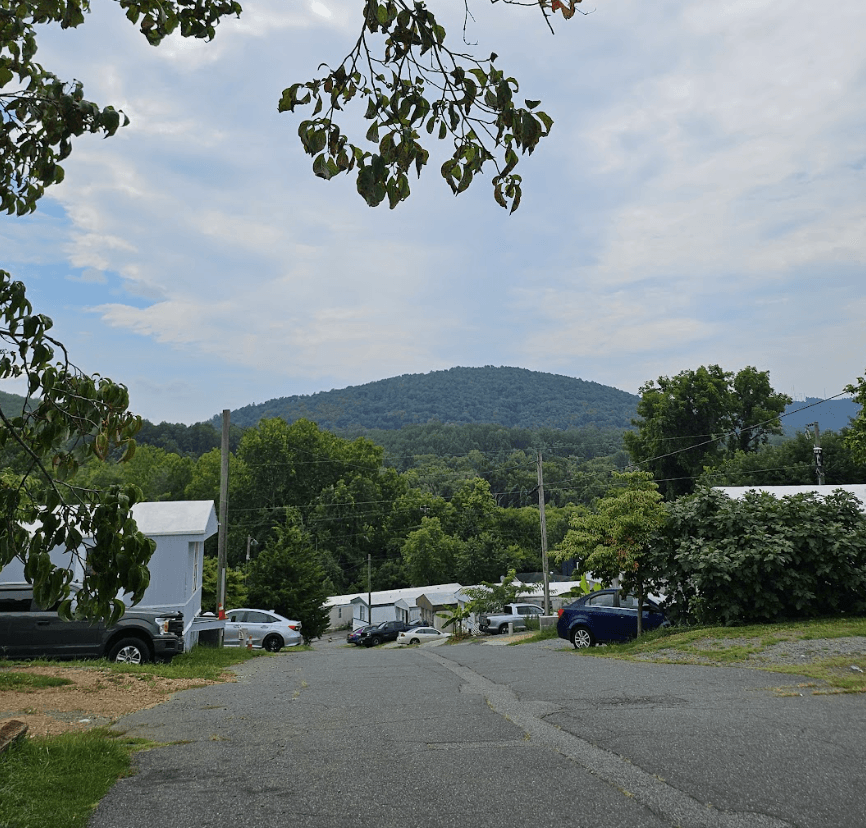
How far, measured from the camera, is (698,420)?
55.7 meters

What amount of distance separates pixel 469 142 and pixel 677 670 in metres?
11.1

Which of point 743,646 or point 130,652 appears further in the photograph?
point 130,652

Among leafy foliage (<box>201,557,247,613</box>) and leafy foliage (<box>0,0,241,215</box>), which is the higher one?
leafy foliage (<box>0,0,241,215</box>)

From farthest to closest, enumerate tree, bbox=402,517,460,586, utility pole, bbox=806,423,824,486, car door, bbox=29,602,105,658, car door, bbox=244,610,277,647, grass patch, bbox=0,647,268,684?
1. tree, bbox=402,517,460,586
2. utility pole, bbox=806,423,824,486
3. car door, bbox=244,610,277,647
4. car door, bbox=29,602,105,658
5. grass patch, bbox=0,647,268,684

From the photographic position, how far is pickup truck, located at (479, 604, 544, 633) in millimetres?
40469

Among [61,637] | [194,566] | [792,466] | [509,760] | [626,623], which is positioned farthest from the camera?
[792,466]

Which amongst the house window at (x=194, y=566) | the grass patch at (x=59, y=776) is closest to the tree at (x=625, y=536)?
the house window at (x=194, y=566)

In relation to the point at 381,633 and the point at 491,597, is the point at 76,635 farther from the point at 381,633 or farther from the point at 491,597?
the point at 381,633

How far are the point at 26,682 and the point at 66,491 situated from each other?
9950 millimetres

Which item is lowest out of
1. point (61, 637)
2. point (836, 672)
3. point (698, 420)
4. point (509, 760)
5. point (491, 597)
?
point (491, 597)

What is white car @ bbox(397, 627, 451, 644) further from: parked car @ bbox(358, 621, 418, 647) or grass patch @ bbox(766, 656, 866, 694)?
grass patch @ bbox(766, 656, 866, 694)

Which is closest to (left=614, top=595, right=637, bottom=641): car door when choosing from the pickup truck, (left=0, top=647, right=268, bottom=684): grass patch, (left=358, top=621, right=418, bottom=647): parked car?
(left=0, top=647, right=268, bottom=684): grass patch

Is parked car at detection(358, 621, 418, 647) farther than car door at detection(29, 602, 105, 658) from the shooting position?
Yes

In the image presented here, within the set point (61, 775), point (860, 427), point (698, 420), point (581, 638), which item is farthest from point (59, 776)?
point (698, 420)
